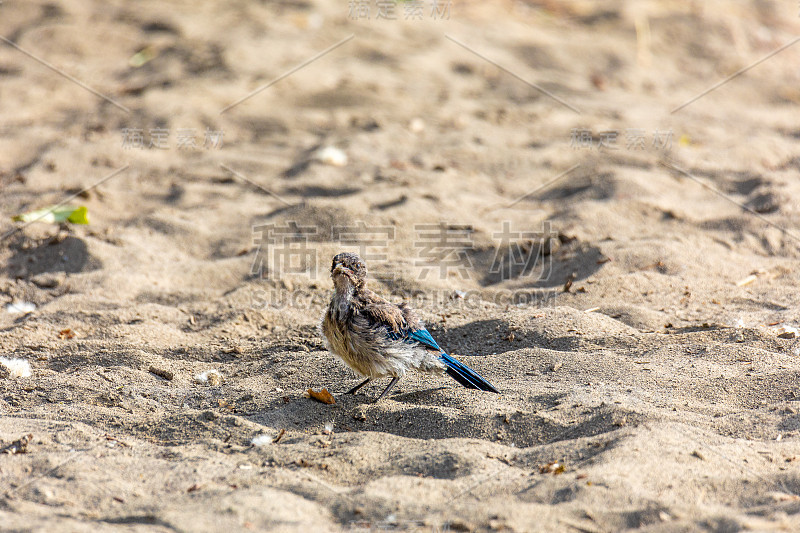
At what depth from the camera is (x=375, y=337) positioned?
4.51 m

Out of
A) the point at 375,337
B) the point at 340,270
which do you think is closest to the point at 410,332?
the point at 375,337

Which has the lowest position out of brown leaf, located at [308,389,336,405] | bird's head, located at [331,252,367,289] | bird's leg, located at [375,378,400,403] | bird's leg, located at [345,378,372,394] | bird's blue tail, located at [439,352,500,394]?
bird's leg, located at [345,378,372,394]

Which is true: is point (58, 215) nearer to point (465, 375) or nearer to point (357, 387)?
point (357, 387)

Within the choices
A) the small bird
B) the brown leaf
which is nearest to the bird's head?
the small bird

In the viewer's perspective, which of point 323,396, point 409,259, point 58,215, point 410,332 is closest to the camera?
point 323,396

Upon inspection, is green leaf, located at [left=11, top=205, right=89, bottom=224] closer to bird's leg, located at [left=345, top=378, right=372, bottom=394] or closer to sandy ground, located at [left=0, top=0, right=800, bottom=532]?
sandy ground, located at [left=0, top=0, right=800, bottom=532]

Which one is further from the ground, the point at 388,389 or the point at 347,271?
the point at 347,271

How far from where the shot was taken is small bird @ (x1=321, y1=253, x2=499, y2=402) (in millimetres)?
4453

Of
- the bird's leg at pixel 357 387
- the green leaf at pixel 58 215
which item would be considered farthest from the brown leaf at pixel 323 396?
the green leaf at pixel 58 215

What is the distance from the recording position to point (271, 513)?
3.05m

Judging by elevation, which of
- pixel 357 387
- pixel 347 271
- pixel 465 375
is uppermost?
pixel 347 271

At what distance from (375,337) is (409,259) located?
1742 mm

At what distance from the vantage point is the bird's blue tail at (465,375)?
4.33m

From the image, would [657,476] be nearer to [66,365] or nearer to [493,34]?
[66,365]
